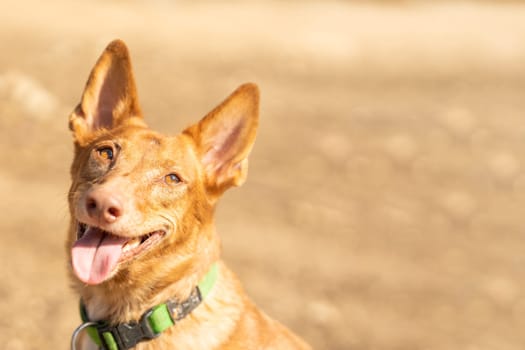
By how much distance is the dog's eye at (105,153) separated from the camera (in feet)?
16.3

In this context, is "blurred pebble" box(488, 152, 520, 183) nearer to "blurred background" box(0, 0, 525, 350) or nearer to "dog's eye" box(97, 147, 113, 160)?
"blurred background" box(0, 0, 525, 350)

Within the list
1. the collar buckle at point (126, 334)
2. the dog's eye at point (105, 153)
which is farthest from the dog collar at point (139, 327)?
the dog's eye at point (105, 153)

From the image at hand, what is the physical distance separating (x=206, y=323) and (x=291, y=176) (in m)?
7.21

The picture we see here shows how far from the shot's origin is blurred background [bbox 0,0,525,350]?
9.43 meters

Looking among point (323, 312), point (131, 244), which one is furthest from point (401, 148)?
point (131, 244)

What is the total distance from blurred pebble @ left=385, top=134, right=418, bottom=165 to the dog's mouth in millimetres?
8819

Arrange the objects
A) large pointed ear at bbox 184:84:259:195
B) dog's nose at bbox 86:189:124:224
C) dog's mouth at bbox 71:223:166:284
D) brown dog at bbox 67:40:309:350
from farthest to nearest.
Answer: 1. large pointed ear at bbox 184:84:259:195
2. brown dog at bbox 67:40:309:350
3. dog's mouth at bbox 71:223:166:284
4. dog's nose at bbox 86:189:124:224

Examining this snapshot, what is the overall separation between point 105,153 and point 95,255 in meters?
0.70

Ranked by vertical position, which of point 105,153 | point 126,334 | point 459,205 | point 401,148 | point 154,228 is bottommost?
point 459,205

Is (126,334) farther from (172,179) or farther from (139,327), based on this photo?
(172,179)

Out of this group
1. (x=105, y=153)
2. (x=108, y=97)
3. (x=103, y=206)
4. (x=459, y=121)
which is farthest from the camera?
(x=459, y=121)

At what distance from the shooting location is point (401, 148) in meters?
13.4

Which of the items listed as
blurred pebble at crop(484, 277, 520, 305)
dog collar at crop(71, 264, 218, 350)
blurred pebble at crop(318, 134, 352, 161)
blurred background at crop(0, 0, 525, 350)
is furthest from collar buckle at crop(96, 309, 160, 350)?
blurred pebble at crop(318, 134, 352, 161)

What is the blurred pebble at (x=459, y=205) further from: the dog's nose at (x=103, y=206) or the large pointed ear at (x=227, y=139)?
the dog's nose at (x=103, y=206)
